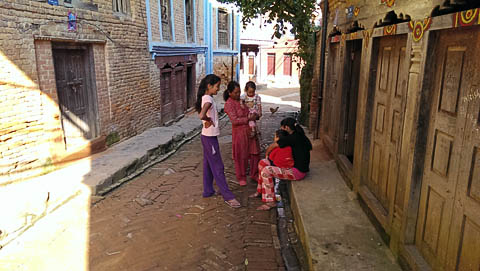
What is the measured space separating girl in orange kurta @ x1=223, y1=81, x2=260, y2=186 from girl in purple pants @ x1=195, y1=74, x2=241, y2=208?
1.63 feet

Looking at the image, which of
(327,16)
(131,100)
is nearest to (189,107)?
(131,100)

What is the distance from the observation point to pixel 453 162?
2.63 m

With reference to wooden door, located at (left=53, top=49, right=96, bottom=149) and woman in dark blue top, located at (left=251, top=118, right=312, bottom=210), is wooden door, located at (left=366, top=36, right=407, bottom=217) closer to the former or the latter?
woman in dark blue top, located at (left=251, top=118, right=312, bottom=210)

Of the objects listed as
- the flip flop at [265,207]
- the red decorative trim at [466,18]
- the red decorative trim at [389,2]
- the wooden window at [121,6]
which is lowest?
the flip flop at [265,207]

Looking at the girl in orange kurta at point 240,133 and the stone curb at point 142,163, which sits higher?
the girl in orange kurta at point 240,133

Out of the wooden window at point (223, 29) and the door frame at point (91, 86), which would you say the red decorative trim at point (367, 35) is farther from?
the wooden window at point (223, 29)

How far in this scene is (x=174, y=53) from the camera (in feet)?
40.7

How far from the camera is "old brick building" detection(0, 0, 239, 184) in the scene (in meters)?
5.70

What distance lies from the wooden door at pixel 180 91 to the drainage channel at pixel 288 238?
809cm

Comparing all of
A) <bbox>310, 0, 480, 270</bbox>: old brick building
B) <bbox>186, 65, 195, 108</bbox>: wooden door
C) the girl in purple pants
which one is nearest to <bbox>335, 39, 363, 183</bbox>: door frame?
<bbox>310, 0, 480, 270</bbox>: old brick building

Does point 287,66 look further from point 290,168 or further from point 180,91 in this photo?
point 290,168

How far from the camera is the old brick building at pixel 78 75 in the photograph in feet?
18.7

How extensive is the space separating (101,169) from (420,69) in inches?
222

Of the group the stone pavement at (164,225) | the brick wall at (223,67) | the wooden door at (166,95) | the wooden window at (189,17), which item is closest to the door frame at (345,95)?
the stone pavement at (164,225)
